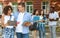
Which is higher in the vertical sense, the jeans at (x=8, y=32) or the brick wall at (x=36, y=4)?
the brick wall at (x=36, y=4)

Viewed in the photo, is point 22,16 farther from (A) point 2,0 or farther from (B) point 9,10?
(A) point 2,0

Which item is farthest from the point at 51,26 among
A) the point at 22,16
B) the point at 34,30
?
the point at 22,16

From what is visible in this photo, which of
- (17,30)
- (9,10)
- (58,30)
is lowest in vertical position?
(58,30)

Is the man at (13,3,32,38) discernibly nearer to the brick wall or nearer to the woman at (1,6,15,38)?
the woman at (1,6,15,38)

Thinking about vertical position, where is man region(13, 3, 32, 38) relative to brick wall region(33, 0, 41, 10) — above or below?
below

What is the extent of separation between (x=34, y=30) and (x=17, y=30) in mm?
3295

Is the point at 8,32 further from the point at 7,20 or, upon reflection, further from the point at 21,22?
the point at 21,22

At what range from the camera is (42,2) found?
30734 mm

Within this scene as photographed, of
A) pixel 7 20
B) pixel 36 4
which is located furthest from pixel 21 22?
pixel 36 4

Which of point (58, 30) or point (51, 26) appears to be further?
point (58, 30)

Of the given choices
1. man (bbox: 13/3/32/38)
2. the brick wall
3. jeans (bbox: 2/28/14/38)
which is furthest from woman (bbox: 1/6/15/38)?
the brick wall

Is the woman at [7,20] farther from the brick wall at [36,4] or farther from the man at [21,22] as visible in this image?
the brick wall at [36,4]

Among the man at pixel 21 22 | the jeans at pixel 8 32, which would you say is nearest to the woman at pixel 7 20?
the jeans at pixel 8 32

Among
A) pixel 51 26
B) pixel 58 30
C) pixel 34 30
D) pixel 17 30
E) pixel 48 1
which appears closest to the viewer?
pixel 17 30
